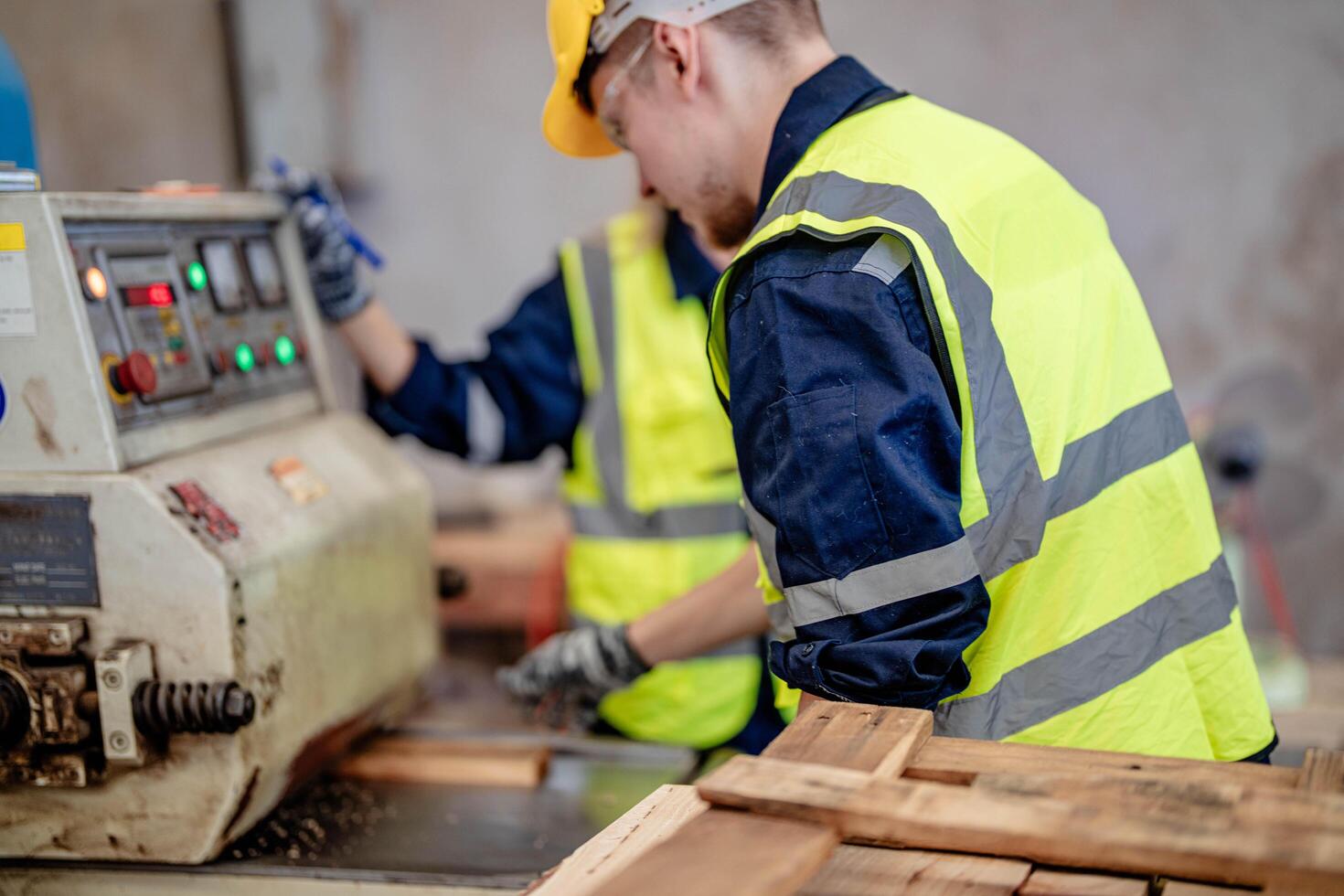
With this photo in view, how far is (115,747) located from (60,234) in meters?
0.48

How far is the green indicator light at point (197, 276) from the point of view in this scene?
1.36 metres

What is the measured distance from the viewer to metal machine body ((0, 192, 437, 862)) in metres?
1.13

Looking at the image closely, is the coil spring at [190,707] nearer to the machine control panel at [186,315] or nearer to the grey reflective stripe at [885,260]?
the machine control panel at [186,315]

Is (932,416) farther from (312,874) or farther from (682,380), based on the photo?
(682,380)

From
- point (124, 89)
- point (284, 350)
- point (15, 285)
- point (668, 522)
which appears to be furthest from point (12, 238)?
point (124, 89)

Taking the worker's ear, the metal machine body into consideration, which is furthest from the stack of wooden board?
the worker's ear

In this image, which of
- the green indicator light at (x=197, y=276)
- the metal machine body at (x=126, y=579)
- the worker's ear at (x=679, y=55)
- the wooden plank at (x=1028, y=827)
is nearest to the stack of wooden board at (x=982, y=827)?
the wooden plank at (x=1028, y=827)

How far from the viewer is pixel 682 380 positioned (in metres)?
1.85

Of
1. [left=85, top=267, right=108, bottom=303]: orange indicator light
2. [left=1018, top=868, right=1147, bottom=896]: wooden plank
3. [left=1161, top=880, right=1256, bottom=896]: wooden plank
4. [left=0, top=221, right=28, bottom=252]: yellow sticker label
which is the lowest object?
[left=1018, top=868, right=1147, bottom=896]: wooden plank

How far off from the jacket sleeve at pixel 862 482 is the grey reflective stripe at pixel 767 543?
0.07ft

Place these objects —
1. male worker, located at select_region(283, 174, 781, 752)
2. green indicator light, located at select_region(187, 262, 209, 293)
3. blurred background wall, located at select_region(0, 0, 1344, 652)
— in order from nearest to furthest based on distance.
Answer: green indicator light, located at select_region(187, 262, 209, 293)
male worker, located at select_region(283, 174, 781, 752)
blurred background wall, located at select_region(0, 0, 1344, 652)

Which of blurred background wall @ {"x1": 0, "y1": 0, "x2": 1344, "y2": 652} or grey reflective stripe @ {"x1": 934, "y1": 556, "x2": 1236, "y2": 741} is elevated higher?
blurred background wall @ {"x1": 0, "y1": 0, "x2": 1344, "y2": 652}

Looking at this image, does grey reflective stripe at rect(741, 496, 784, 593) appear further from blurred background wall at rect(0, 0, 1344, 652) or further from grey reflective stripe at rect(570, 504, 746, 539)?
blurred background wall at rect(0, 0, 1344, 652)

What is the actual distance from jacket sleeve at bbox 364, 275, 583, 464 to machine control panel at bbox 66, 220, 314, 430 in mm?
314
